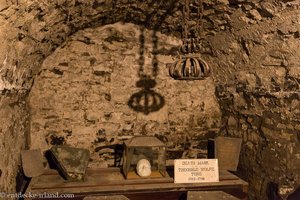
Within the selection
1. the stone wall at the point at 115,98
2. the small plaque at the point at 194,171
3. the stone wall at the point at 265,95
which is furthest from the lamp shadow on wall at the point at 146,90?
the small plaque at the point at 194,171

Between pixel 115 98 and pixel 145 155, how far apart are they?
93cm

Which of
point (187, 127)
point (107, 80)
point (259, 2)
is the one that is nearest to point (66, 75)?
point (107, 80)

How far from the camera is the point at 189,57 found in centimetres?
224

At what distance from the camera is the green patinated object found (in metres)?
2.66

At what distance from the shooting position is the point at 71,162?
8.87ft

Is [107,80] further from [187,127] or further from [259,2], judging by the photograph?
[259,2]

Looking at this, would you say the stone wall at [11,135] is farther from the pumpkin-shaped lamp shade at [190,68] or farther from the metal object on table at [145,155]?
the pumpkin-shaped lamp shade at [190,68]

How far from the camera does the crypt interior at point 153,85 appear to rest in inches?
97.7

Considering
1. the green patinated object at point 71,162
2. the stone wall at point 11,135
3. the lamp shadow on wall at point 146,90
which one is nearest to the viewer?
the stone wall at point 11,135

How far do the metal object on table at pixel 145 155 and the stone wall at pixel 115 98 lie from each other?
0.75m

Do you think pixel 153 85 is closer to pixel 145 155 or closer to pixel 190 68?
pixel 145 155

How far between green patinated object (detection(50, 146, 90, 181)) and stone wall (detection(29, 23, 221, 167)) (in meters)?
0.70

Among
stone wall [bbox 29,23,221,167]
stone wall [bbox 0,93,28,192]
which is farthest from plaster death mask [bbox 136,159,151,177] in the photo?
stone wall [bbox 0,93,28,192]

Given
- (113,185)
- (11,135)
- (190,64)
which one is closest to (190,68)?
(190,64)
